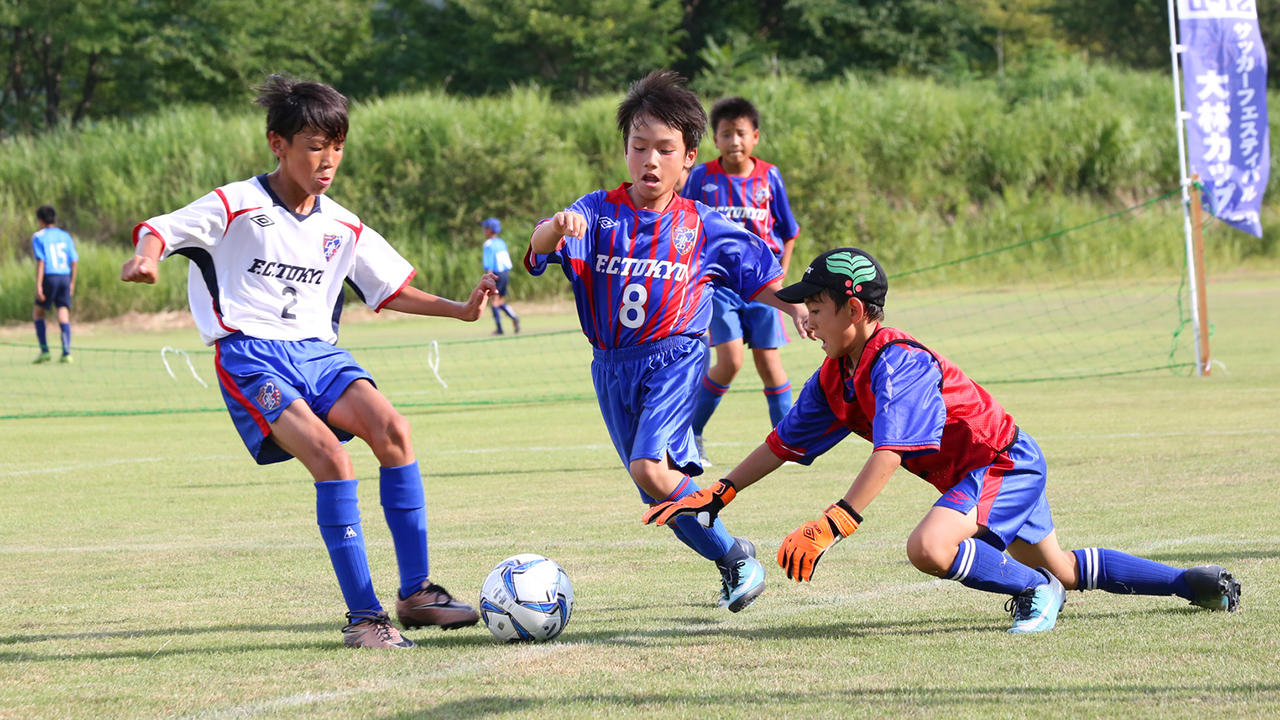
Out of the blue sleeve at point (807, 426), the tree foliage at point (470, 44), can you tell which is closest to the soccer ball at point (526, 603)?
the blue sleeve at point (807, 426)

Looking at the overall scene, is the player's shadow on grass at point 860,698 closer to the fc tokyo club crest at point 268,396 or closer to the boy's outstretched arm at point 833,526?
the boy's outstretched arm at point 833,526

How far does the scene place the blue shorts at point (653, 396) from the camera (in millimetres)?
4805

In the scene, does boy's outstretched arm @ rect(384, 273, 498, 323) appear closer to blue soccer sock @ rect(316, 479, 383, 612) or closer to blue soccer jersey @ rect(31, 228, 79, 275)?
blue soccer sock @ rect(316, 479, 383, 612)

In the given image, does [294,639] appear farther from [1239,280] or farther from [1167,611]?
[1239,280]

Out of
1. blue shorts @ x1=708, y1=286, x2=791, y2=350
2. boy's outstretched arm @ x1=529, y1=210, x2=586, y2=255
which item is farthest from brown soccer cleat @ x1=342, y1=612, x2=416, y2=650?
blue shorts @ x1=708, y1=286, x2=791, y2=350

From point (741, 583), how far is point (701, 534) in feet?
0.72

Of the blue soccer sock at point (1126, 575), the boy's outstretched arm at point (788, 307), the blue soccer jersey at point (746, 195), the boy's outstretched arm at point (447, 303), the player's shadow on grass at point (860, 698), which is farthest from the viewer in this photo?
the blue soccer jersey at point (746, 195)

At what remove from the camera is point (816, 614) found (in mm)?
4555

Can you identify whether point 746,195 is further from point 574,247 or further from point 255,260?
point 255,260

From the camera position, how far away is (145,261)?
4.18 meters

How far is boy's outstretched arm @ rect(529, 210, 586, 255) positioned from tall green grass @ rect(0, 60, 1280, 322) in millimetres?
28166

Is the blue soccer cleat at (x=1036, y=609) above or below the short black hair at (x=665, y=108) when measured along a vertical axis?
below

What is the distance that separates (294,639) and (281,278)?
3.93 ft

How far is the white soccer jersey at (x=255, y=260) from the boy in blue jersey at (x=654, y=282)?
0.75 m
